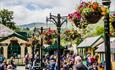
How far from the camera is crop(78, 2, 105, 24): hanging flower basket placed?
471 inches

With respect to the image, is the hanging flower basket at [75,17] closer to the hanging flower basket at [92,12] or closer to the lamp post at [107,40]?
the hanging flower basket at [92,12]

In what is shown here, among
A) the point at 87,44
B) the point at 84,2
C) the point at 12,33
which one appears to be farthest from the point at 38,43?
the point at 84,2

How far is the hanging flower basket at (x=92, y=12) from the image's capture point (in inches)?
471

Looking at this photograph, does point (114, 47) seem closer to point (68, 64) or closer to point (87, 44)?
point (68, 64)

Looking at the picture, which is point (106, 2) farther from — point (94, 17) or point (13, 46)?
point (13, 46)

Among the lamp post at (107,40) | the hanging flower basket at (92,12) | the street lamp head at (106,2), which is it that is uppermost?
the street lamp head at (106,2)

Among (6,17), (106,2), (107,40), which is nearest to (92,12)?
(106,2)

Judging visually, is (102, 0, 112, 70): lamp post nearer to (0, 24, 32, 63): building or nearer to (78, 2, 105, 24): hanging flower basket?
(78, 2, 105, 24): hanging flower basket

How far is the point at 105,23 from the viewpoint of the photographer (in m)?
11.8

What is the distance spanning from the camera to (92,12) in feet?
40.1

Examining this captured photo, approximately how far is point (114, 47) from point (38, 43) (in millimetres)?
11102

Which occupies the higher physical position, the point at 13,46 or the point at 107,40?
the point at 107,40

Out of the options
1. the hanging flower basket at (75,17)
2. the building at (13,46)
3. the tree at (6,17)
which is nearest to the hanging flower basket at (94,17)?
the hanging flower basket at (75,17)

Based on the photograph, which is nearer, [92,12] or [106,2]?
[106,2]
